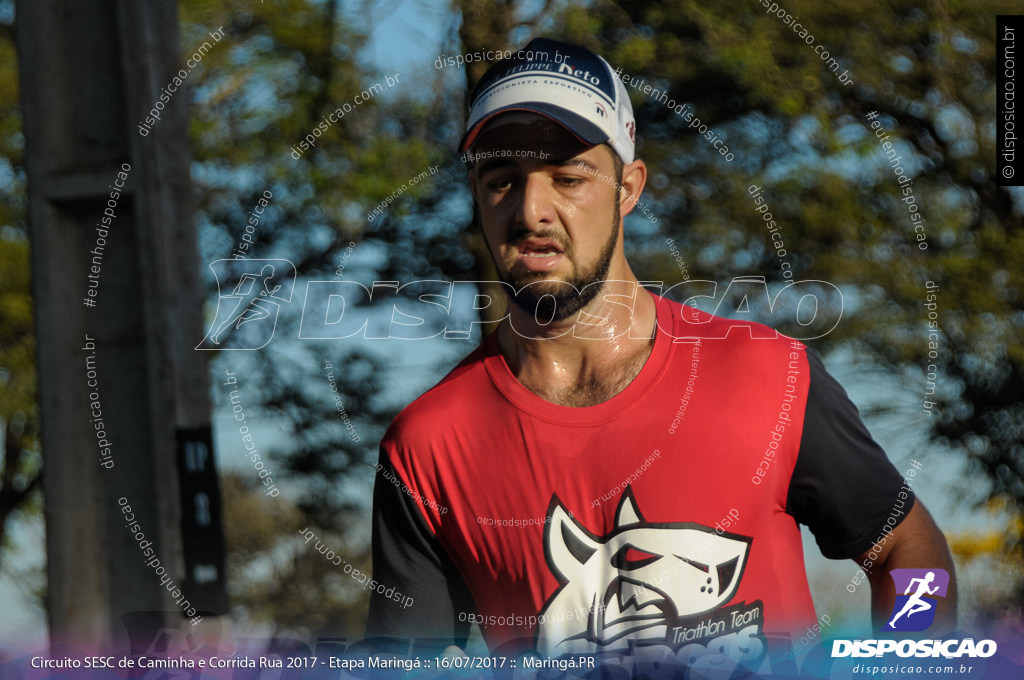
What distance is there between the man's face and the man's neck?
0.04 meters

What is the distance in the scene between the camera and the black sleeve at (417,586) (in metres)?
2.37

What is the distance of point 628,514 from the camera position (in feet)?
7.52

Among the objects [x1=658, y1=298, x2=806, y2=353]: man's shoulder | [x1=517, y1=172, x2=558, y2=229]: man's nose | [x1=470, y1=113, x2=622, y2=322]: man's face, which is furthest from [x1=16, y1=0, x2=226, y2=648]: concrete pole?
[x1=658, y1=298, x2=806, y2=353]: man's shoulder

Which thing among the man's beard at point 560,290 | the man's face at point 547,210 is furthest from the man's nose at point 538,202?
the man's beard at point 560,290

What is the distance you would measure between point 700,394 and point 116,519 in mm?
2100

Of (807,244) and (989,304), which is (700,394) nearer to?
(807,244)

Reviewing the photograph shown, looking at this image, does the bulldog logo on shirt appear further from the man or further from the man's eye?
the man's eye

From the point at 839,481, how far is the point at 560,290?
0.82 metres

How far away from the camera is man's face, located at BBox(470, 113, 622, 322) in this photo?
2385 mm

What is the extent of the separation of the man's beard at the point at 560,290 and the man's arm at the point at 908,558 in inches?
36.8

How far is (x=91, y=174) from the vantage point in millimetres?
3268

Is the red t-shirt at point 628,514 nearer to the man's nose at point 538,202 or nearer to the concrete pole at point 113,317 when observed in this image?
the man's nose at point 538,202

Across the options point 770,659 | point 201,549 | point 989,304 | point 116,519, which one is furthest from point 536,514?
point 989,304

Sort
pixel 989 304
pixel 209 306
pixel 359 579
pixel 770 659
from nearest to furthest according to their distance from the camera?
pixel 770 659 → pixel 359 579 → pixel 209 306 → pixel 989 304
